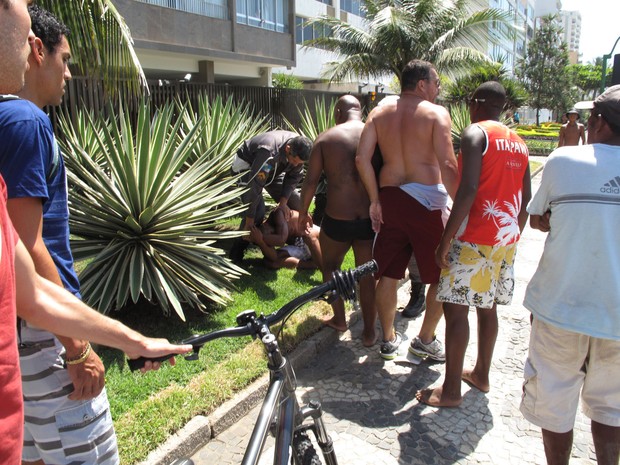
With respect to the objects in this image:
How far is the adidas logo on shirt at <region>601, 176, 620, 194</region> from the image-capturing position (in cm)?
229

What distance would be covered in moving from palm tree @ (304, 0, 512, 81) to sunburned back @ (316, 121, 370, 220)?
55.2ft

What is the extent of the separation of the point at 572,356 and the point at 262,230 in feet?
12.7

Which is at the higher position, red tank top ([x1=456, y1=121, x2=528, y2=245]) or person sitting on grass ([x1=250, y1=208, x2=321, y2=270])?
red tank top ([x1=456, y1=121, x2=528, y2=245])

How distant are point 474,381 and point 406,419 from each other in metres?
0.67

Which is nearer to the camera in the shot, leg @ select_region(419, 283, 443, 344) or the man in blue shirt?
the man in blue shirt

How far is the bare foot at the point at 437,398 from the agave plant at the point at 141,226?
182 cm

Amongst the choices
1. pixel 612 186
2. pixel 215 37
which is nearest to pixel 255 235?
pixel 612 186

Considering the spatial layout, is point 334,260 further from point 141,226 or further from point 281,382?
point 281,382

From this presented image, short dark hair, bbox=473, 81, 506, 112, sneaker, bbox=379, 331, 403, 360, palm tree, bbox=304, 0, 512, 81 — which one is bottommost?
sneaker, bbox=379, 331, 403, 360

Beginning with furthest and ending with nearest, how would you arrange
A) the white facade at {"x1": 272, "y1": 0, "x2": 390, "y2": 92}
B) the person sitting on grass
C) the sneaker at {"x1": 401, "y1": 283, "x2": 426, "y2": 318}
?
the white facade at {"x1": 272, "y1": 0, "x2": 390, "y2": 92} < the person sitting on grass < the sneaker at {"x1": 401, "y1": 283, "x2": 426, "y2": 318}

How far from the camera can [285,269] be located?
5.94m

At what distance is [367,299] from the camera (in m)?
4.39

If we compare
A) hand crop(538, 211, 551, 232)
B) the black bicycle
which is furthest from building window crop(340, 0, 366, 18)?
the black bicycle

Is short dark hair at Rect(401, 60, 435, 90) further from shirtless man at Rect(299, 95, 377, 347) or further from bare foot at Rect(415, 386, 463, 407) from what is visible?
bare foot at Rect(415, 386, 463, 407)
